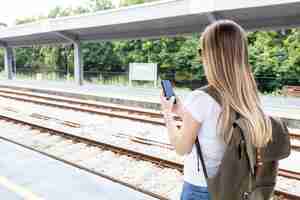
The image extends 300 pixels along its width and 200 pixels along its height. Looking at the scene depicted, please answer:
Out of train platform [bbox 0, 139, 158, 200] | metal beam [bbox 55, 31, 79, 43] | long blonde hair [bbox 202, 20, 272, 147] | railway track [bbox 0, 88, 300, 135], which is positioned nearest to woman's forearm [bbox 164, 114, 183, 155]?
long blonde hair [bbox 202, 20, 272, 147]

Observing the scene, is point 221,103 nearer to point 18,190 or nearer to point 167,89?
point 167,89

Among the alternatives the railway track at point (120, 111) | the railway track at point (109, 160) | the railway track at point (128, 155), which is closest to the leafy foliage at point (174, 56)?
the railway track at point (120, 111)

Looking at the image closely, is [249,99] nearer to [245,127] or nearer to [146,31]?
[245,127]

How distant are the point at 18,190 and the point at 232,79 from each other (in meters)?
3.48

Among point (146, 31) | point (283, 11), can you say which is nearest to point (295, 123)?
point (283, 11)

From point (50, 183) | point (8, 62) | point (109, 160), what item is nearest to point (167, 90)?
point (50, 183)

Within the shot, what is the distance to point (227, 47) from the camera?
4.86 feet

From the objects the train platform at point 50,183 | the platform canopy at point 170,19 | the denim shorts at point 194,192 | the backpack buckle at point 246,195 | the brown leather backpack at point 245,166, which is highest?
the platform canopy at point 170,19

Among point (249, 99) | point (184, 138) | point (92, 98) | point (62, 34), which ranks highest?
point (62, 34)

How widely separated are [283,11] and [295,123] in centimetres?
451

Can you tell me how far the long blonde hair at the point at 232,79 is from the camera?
1.42 metres

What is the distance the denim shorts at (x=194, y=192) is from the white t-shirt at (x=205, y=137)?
0.02 metres

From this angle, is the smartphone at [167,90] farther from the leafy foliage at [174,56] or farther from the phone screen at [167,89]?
the leafy foliage at [174,56]

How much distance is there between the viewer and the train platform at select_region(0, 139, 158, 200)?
3.84 meters
